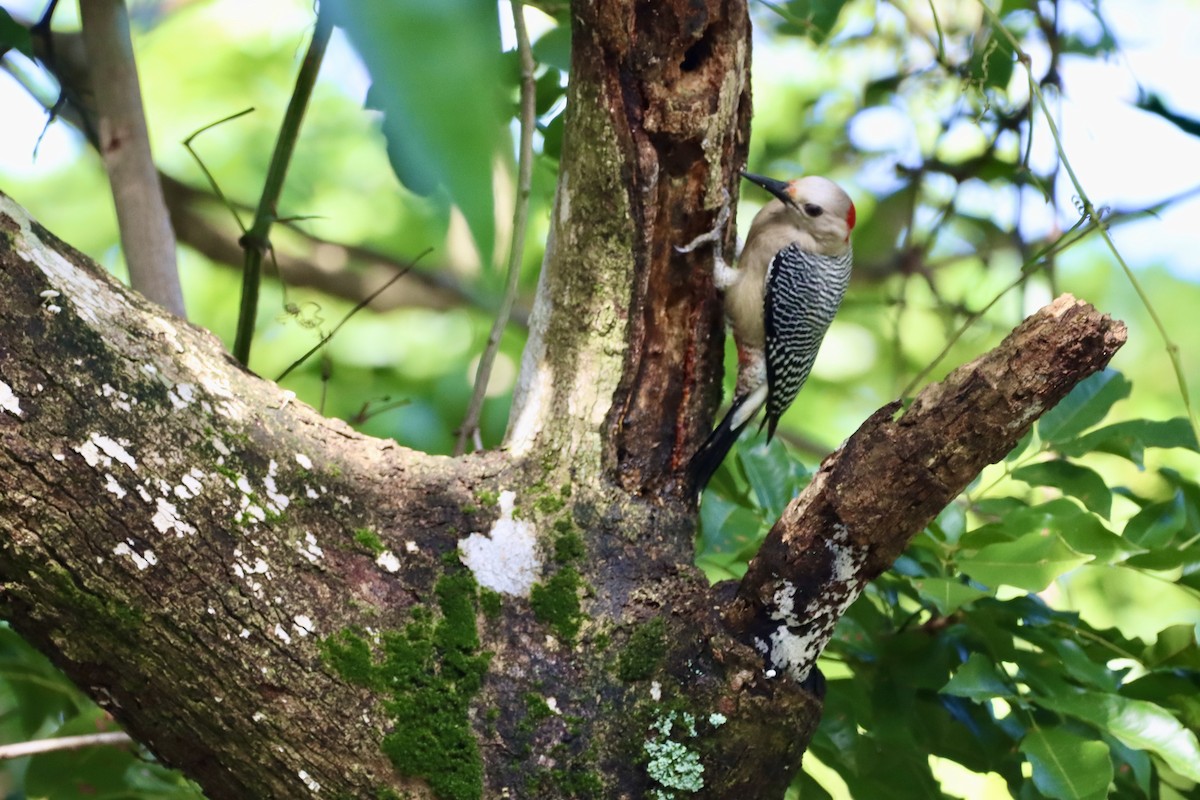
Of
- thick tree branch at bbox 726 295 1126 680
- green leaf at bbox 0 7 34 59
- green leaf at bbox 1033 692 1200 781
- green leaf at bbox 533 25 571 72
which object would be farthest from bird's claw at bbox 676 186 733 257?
green leaf at bbox 0 7 34 59

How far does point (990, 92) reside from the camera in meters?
2.94

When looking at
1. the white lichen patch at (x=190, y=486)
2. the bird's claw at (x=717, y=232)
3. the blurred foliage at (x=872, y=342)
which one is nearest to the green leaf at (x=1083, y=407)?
the blurred foliage at (x=872, y=342)

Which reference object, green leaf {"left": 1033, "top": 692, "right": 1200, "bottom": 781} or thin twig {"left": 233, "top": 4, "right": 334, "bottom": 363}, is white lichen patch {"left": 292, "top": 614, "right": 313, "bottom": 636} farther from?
green leaf {"left": 1033, "top": 692, "right": 1200, "bottom": 781}

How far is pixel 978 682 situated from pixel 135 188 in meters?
1.80

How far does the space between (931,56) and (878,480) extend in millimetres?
2564

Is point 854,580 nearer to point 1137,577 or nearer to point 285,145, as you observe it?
point 285,145

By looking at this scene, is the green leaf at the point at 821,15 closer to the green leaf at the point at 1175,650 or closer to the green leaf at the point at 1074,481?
the green leaf at the point at 1074,481

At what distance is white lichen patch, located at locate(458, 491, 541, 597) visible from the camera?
5.32ft

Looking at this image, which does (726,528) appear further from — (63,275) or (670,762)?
(63,275)

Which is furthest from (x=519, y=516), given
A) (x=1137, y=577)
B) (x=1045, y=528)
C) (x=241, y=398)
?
(x=1137, y=577)

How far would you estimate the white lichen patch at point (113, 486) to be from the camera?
1.36 meters

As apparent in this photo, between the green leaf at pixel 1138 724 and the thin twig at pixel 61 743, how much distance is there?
5.03ft

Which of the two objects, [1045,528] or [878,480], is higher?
[1045,528]

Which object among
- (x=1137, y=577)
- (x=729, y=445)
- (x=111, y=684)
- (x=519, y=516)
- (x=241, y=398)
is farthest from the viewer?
(x=1137, y=577)
